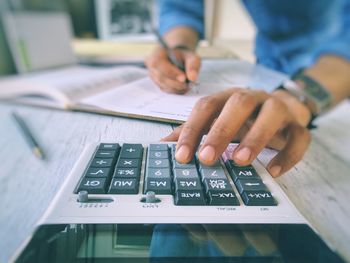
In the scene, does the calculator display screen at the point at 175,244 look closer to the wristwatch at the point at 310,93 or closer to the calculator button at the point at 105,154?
the calculator button at the point at 105,154

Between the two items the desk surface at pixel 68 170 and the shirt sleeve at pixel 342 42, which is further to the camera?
the shirt sleeve at pixel 342 42

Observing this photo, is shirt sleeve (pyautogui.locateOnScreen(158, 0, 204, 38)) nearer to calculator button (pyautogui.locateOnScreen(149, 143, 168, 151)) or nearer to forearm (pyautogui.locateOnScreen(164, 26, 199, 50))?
forearm (pyautogui.locateOnScreen(164, 26, 199, 50))

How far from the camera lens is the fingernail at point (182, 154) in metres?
0.25

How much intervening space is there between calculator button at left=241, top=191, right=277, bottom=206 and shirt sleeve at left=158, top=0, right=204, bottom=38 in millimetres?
796

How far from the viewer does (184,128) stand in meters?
0.29

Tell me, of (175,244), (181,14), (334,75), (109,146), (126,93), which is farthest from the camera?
(181,14)

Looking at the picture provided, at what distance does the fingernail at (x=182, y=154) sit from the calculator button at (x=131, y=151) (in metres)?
0.03

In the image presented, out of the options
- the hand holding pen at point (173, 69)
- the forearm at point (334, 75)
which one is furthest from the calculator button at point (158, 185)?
the forearm at point (334, 75)

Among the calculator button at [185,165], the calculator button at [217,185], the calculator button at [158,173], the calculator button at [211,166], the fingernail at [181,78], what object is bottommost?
the fingernail at [181,78]

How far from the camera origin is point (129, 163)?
0.25 meters

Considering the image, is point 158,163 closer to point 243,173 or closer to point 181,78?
point 243,173

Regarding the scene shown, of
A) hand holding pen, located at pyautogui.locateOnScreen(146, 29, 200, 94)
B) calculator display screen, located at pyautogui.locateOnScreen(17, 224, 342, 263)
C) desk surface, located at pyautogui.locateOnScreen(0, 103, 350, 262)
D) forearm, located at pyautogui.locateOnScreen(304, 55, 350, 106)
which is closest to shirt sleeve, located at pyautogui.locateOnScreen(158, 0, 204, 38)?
hand holding pen, located at pyautogui.locateOnScreen(146, 29, 200, 94)

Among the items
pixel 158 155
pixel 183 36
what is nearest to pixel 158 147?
pixel 158 155

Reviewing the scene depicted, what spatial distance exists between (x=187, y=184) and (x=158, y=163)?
1.6 inches
